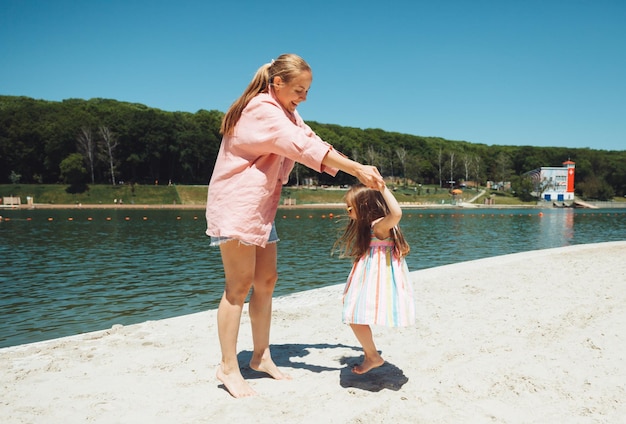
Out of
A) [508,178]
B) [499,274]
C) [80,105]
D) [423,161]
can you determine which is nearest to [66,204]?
[80,105]

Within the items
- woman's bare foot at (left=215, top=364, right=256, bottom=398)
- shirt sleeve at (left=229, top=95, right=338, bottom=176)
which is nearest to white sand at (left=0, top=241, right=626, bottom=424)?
A: woman's bare foot at (left=215, top=364, right=256, bottom=398)

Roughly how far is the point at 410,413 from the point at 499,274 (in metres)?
6.46

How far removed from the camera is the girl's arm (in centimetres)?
319

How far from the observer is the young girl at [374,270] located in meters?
3.35

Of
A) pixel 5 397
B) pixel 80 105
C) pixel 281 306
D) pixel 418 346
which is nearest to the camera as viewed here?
pixel 5 397

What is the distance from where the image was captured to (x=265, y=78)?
324 cm

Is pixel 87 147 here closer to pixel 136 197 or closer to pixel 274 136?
pixel 136 197

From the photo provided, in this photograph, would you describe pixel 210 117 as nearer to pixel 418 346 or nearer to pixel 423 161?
pixel 423 161

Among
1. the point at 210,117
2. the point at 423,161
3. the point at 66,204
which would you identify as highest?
the point at 210,117

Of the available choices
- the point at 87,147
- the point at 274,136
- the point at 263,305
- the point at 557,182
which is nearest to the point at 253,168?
the point at 274,136

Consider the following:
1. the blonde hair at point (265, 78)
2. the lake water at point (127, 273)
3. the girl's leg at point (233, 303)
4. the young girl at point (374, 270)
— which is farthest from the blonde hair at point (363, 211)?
the lake water at point (127, 273)

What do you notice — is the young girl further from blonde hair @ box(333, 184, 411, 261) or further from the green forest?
the green forest

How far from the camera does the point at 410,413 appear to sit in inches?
113

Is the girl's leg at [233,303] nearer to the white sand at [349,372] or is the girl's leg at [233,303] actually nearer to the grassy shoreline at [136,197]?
the white sand at [349,372]
